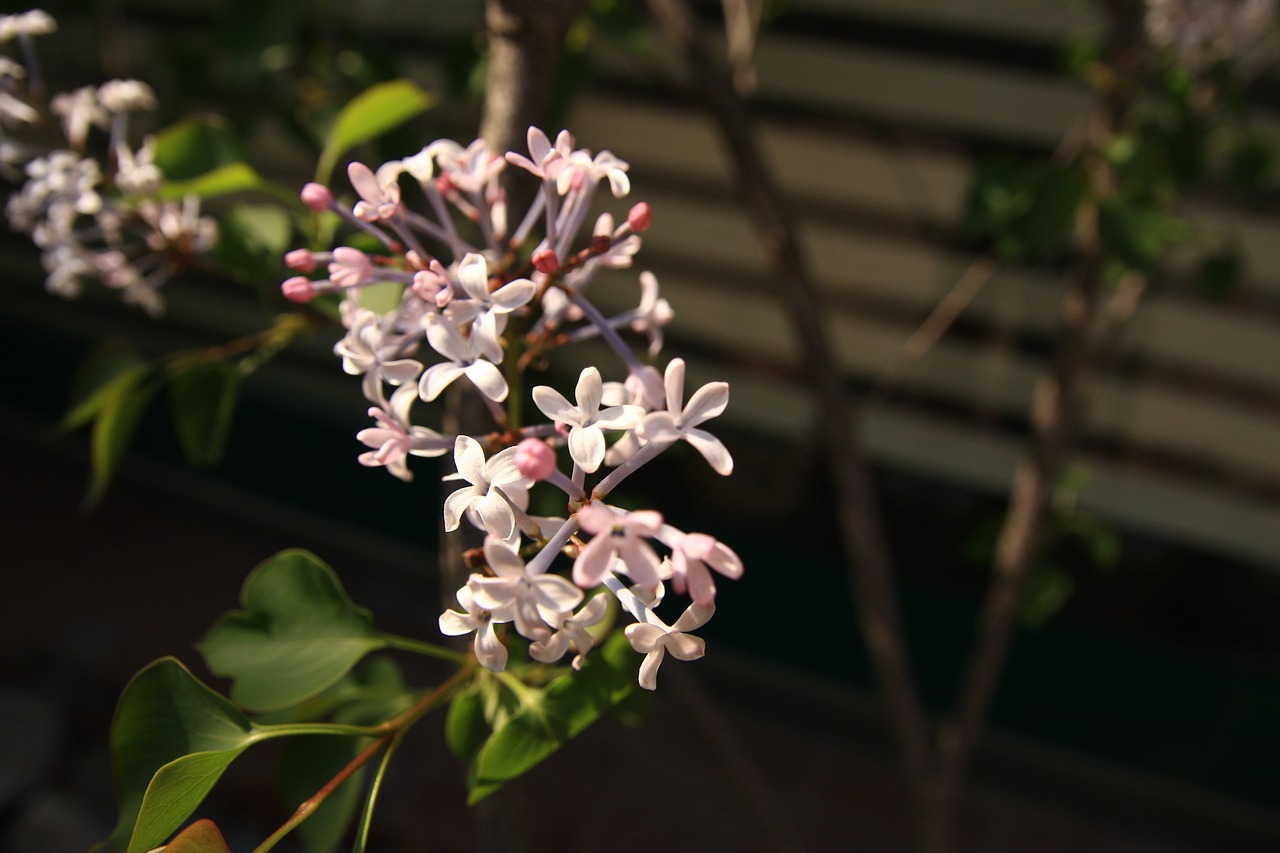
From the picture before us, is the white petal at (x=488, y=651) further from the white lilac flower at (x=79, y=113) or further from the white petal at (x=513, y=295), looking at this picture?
the white lilac flower at (x=79, y=113)

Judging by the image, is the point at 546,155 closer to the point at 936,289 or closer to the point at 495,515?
the point at 495,515

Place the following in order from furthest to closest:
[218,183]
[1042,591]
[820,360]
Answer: [1042,591] < [820,360] < [218,183]

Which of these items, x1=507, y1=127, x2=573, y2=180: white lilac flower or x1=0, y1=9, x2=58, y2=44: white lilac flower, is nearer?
x1=507, y1=127, x2=573, y2=180: white lilac flower

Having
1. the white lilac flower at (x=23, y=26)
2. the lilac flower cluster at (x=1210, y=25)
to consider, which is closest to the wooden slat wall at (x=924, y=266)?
the lilac flower cluster at (x=1210, y=25)

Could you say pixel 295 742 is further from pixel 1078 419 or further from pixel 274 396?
pixel 274 396

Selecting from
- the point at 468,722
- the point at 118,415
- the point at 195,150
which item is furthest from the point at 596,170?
the point at 118,415

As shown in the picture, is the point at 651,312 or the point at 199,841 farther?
the point at 651,312

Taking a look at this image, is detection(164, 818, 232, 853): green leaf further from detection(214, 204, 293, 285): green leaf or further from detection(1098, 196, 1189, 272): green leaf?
detection(1098, 196, 1189, 272): green leaf

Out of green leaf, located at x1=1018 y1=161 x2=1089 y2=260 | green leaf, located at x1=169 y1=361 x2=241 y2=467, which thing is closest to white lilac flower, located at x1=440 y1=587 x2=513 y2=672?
green leaf, located at x1=169 y1=361 x2=241 y2=467
